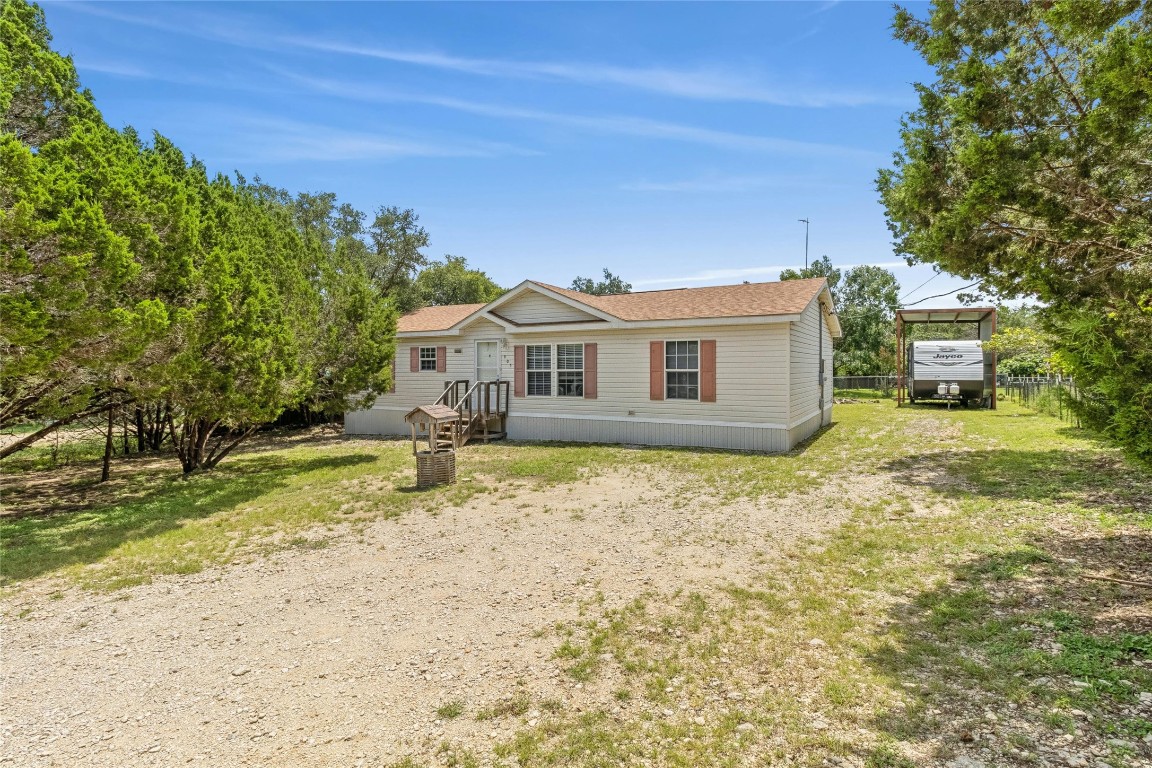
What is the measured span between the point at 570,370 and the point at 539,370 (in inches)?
38.7

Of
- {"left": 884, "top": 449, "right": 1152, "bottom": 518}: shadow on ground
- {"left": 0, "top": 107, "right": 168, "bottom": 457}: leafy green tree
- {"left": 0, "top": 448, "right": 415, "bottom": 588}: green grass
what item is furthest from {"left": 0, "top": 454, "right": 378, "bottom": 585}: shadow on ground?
{"left": 884, "top": 449, "right": 1152, "bottom": 518}: shadow on ground

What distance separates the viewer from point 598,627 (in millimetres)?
4074

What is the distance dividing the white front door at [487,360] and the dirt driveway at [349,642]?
8824 mm

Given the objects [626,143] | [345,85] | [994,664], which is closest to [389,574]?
[994,664]

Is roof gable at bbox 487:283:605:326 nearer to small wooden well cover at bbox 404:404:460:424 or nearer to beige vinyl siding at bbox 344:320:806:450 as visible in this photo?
beige vinyl siding at bbox 344:320:806:450

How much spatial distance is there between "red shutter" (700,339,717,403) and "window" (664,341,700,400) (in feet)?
0.40

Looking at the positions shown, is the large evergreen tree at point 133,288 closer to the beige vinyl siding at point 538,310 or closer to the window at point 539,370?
the beige vinyl siding at point 538,310

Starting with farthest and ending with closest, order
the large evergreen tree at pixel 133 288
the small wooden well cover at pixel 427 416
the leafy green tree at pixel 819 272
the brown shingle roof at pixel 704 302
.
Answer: the leafy green tree at pixel 819 272
the brown shingle roof at pixel 704 302
the small wooden well cover at pixel 427 416
the large evergreen tree at pixel 133 288

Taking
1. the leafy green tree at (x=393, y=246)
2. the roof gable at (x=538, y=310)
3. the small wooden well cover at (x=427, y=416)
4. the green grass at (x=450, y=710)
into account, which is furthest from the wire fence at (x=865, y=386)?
the green grass at (x=450, y=710)

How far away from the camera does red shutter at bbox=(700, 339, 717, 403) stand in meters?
12.5

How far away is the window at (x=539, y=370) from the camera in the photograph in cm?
1465

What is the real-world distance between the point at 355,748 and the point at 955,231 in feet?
28.1

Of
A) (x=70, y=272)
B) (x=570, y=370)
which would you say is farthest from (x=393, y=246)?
(x=70, y=272)

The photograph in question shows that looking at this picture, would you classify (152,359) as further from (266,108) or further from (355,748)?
(355,748)
